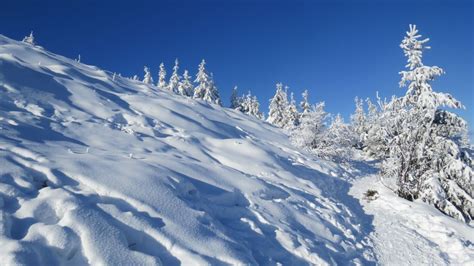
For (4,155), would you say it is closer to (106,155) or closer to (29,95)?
(106,155)

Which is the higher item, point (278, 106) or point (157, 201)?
point (278, 106)

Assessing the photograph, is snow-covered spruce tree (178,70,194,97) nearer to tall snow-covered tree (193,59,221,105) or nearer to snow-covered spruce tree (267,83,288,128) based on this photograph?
tall snow-covered tree (193,59,221,105)

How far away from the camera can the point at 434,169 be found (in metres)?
15.0

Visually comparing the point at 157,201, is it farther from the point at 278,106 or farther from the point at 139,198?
the point at 278,106

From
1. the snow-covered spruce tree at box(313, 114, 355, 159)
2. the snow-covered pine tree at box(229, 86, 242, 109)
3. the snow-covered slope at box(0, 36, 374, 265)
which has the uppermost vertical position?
the snow-covered pine tree at box(229, 86, 242, 109)

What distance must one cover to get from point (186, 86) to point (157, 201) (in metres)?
48.8

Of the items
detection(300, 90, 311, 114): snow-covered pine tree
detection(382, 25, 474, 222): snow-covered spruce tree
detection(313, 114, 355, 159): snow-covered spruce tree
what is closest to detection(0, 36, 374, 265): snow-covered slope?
detection(382, 25, 474, 222): snow-covered spruce tree

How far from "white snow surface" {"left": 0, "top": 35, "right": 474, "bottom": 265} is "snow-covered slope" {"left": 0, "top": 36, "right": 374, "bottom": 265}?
0.10 feet

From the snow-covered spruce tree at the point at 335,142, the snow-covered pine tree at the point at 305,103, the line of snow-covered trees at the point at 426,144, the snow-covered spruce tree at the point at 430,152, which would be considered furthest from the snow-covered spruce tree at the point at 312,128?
the snow-covered pine tree at the point at 305,103

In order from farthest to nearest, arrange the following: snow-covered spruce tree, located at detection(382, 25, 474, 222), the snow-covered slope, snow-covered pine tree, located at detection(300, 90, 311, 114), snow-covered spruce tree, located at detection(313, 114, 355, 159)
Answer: snow-covered pine tree, located at detection(300, 90, 311, 114), snow-covered spruce tree, located at detection(313, 114, 355, 159), snow-covered spruce tree, located at detection(382, 25, 474, 222), the snow-covered slope

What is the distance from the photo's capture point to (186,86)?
54.5m

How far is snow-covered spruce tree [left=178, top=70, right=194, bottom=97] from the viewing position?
54000 millimetres

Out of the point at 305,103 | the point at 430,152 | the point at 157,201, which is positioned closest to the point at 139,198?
the point at 157,201

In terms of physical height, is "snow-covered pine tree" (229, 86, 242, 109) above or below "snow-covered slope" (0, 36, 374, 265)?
above
